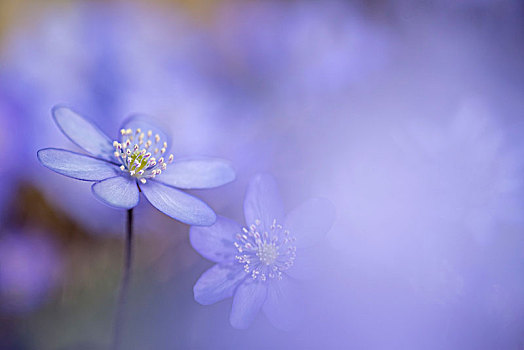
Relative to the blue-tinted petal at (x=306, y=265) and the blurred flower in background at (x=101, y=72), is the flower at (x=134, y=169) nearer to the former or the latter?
the blue-tinted petal at (x=306, y=265)

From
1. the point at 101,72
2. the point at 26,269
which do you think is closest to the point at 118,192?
the point at 26,269

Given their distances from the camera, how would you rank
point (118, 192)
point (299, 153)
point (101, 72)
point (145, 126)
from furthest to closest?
point (101, 72)
point (299, 153)
point (145, 126)
point (118, 192)

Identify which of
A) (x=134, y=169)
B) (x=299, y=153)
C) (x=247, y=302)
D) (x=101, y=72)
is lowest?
(x=247, y=302)

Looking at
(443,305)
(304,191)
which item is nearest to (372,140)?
(304,191)

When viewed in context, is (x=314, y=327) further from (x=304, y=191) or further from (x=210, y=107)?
(x=210, y=107)

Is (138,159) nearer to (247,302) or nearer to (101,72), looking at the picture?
(247,302)

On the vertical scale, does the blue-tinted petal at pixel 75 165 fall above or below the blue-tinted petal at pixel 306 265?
above

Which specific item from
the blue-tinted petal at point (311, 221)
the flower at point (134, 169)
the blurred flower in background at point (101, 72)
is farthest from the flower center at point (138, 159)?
the blurred flower in background at point (101, 72)
